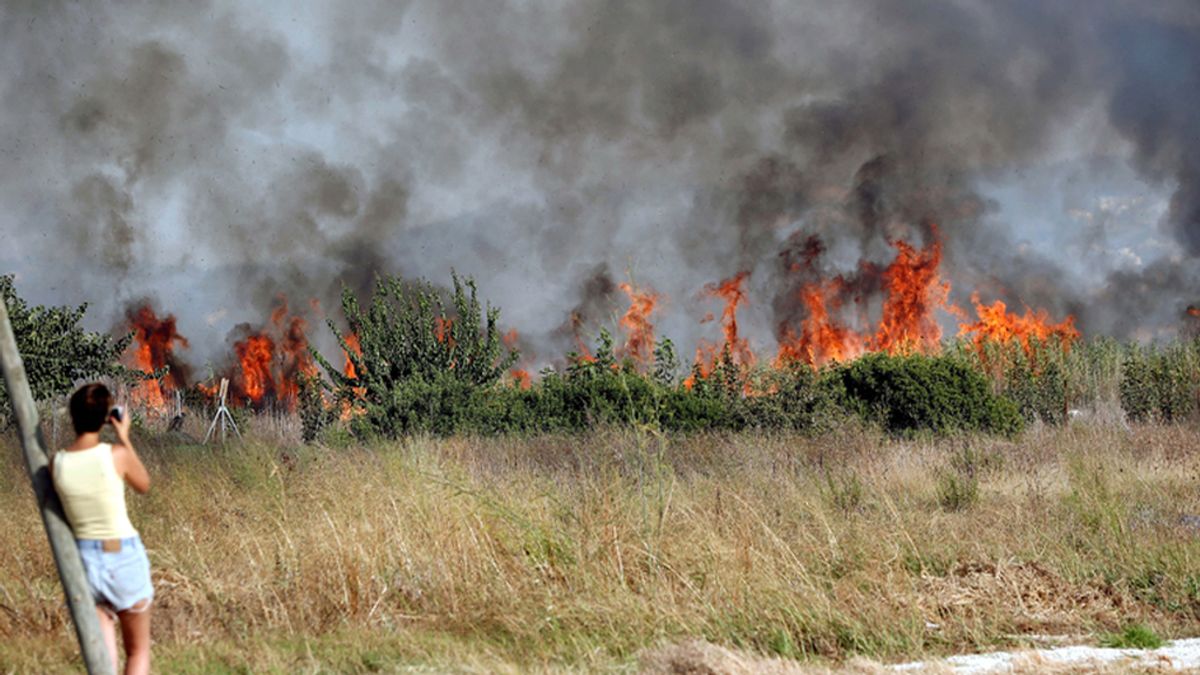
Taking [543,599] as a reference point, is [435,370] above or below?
above

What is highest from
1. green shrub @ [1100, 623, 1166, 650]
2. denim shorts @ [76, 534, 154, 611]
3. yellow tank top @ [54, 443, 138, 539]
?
yellow tank top @ [54, 443, 138, 539]

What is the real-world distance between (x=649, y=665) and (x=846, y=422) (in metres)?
12.1

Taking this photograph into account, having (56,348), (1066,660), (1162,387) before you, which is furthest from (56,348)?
(1162,387)

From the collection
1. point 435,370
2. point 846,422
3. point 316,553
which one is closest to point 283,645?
point 316,553

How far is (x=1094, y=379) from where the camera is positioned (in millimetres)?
25594

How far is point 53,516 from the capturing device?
4160 mm

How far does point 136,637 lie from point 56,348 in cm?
1340

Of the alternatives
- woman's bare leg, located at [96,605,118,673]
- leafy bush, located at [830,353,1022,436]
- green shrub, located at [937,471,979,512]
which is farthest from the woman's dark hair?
leafy bush, located at [830,353,1022,436]

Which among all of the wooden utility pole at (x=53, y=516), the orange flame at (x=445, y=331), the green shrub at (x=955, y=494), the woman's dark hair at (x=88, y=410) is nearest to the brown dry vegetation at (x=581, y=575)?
the green shrub at (x=955, y=494)

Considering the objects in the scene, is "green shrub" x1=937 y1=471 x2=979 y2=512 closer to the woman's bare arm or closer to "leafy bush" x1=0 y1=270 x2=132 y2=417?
the woman's bare arm

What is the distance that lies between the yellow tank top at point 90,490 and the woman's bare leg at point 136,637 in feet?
1.33

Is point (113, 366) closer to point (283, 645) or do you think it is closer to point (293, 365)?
point (283, 645)

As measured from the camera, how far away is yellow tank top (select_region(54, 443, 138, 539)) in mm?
4148

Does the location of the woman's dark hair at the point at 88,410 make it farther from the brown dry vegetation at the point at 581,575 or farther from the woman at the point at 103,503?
the brown dry vegetation at the point at 581,575
